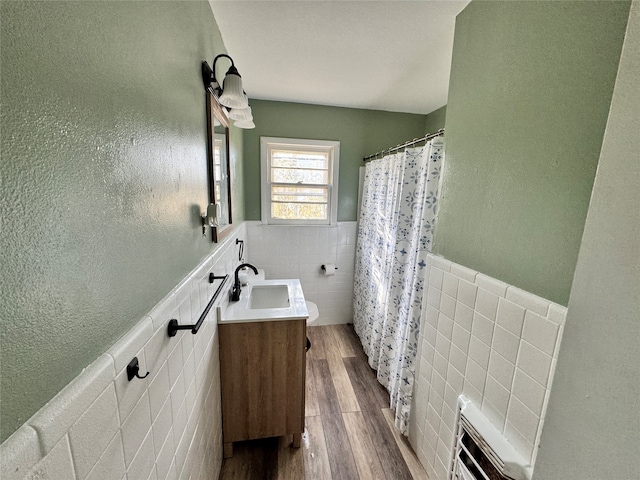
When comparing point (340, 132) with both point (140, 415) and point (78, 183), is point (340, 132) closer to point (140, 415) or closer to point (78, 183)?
point (78, 183)

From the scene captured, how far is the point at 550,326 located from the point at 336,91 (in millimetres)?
2255

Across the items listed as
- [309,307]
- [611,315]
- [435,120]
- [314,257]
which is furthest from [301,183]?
[611,315]

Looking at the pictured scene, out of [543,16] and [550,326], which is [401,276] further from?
[543,16]

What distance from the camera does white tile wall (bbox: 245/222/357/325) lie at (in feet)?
9.31

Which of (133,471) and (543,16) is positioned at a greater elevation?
(543,16)

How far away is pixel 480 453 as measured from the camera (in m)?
1.03

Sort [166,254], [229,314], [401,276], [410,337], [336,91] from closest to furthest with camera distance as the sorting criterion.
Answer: [166,254]
[229,314]
[410,337]
[401,276]
[336,91]

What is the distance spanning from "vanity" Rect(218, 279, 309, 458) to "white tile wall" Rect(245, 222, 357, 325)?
1.27 meters

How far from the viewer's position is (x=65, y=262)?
0.43 metres

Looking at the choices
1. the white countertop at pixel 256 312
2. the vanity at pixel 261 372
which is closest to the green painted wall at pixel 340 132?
the white countertop at pixel 256 312

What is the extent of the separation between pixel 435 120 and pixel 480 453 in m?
2.75

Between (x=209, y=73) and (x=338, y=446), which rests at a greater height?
(x=209, y=73)

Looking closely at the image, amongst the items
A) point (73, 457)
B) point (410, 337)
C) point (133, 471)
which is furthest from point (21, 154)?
point (410, 337)

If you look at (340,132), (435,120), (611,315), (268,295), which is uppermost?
(435,120)
